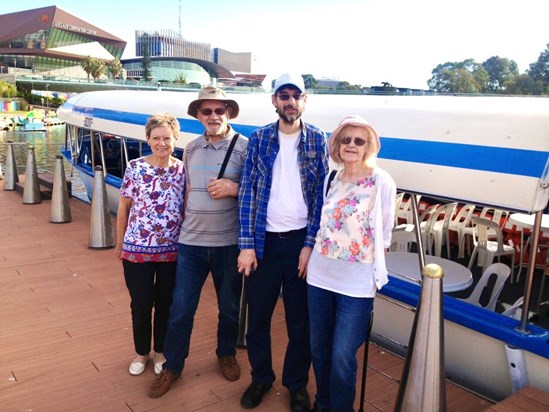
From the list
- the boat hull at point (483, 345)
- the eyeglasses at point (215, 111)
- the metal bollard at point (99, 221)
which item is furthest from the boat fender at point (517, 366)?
the metal bollard at point (99, 221)

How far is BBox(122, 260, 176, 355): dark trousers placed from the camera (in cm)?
340

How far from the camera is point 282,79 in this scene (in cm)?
284

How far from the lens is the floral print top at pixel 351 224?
2.59m

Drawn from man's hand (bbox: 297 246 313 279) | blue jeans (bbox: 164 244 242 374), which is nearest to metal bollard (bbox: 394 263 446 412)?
man's hand (bbox: 297 246 313 279)

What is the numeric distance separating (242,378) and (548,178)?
2483 millimetres

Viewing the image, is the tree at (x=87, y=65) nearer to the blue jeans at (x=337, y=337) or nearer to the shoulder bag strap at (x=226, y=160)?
the shoulder bag strap at (x=226, y=160)

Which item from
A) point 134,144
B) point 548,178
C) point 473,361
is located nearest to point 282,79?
point 548,178

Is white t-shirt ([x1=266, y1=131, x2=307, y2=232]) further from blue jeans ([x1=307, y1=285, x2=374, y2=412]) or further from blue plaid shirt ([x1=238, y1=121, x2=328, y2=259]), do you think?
blue jeans ([x1=307, y1=285, x2=374, y2=412])

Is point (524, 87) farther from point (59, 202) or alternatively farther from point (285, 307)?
point (285, 307)

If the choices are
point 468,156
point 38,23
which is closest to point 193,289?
point 468,156

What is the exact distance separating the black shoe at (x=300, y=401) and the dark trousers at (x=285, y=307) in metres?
0.04

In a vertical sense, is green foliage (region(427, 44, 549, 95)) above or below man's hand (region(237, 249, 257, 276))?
above

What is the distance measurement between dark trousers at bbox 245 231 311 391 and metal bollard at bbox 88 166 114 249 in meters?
4.48

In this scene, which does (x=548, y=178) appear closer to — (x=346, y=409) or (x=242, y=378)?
(x=346, y=409)
